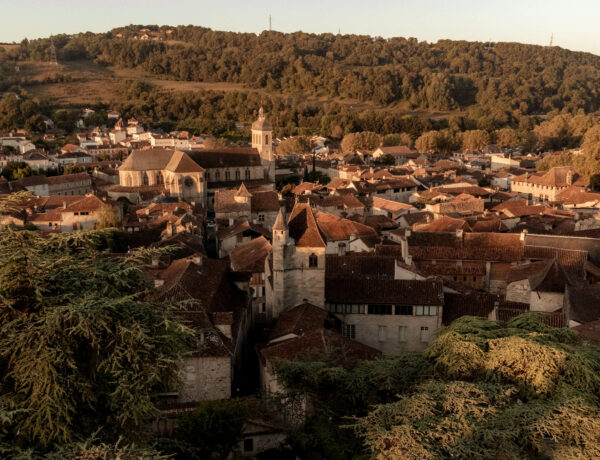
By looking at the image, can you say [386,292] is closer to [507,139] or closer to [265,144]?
[265,144]

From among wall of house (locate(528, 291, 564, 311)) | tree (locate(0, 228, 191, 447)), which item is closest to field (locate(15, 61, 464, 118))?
wall of house (locate(528, 291, 564, 311))

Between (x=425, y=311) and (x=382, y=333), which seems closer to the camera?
(x=425, y=311)

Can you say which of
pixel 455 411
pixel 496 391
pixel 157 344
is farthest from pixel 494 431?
pixel 157 344

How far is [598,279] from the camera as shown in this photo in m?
37.2

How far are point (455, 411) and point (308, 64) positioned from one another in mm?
185933

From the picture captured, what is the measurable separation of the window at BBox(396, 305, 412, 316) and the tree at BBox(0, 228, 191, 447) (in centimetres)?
1527

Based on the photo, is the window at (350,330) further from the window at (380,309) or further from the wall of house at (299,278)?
the wall of house at (299,278)

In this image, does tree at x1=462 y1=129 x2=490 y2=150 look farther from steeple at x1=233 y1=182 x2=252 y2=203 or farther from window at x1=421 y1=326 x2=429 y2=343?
window at x1=421 y1=326 x2=429 y2=343

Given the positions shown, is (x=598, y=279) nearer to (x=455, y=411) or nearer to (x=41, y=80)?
(x=455, y=411)

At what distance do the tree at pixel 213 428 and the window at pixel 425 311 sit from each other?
12.0 m

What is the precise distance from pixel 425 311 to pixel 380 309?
2.09m

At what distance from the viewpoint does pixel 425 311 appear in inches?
1136

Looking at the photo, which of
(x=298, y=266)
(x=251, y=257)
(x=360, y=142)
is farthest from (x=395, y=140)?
(x=298, y=266)

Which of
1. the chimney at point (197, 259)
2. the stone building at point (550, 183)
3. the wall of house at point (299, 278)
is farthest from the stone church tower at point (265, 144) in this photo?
the wall of house at point (299, 278)
